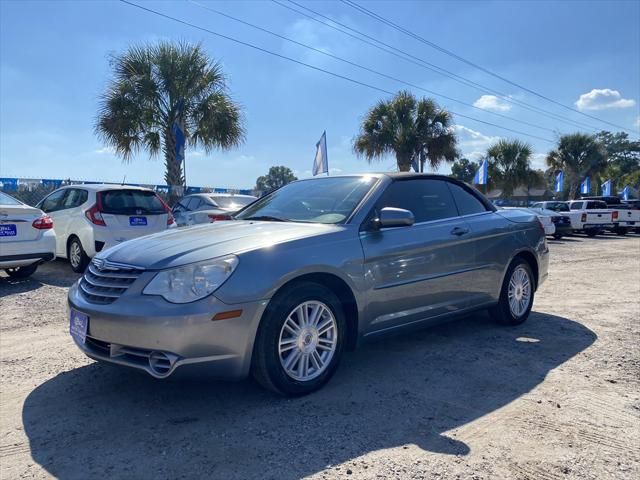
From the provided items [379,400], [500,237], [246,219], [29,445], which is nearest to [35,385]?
[29,445]

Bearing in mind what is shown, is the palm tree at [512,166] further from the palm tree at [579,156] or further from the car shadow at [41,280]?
the car shadow at [41,280]

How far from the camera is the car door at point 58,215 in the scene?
8828 millimetres

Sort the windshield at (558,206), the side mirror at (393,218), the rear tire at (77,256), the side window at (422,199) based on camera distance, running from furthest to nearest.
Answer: the windshield at (558,206)
the rear tire at (77,256)
the side window at (422,199)
the side mirror at (393,218)

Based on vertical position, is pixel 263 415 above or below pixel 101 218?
below

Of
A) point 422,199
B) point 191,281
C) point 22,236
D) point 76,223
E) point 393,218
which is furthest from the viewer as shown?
point 76,223

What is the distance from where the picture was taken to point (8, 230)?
7.04m

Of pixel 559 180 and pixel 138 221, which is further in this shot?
pixel 559 180

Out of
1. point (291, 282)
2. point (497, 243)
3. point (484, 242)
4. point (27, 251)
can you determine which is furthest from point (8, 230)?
point (497, 243)

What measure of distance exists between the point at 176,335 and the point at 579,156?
39257 millimetres

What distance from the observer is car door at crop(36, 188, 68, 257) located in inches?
348

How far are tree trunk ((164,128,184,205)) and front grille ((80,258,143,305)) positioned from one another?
14.1 meters

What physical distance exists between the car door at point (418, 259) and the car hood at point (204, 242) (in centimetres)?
44

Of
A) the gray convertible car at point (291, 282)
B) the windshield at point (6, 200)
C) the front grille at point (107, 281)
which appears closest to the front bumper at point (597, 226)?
Answer: the gray convertible car at point (291, 282)

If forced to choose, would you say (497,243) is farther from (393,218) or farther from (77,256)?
(77,256)
